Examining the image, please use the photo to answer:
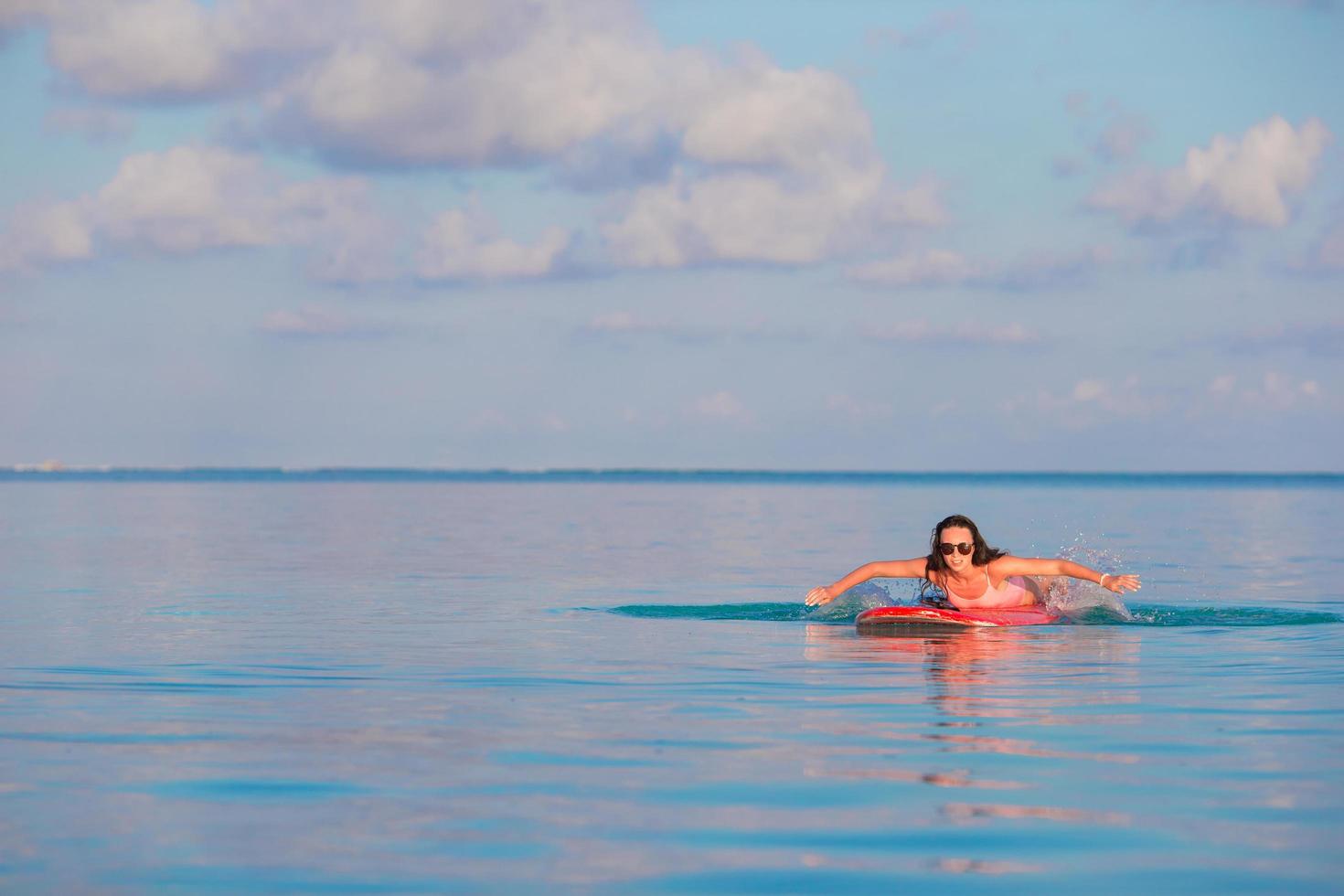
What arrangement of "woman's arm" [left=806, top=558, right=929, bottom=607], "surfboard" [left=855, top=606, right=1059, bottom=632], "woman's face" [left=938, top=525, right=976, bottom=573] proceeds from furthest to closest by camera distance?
1. "woman's face" [left=938, top=525, right=976, bottom=573]
2. "surfboard" [left=855, top=606, right=1059, bottom=632]
3. "woman's arm" [left=806, top=558, right=929, bottom=607]

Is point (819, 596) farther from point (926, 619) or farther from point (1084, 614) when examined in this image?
point (1084, 614)

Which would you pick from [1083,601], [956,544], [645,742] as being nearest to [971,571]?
[956,544]

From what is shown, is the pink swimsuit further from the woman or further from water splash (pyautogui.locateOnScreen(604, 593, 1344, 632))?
water splash (pyautogui.locateOnScreen(604, 593, 1344, 632))

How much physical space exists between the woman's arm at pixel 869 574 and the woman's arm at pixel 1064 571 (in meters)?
0.94

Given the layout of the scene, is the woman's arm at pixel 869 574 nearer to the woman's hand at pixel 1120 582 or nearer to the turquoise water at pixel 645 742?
the turquoise water at pixel 645 742

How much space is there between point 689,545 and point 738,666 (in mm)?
22338

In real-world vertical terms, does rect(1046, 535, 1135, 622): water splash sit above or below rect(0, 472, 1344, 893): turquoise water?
above

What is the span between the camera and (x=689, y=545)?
3697cm

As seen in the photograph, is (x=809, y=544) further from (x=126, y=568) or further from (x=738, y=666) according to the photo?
(x=738, y=666)

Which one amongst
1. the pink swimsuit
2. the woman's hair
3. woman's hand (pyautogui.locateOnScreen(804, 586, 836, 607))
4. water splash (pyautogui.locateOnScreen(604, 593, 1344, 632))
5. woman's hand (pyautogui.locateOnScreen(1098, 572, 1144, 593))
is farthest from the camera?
water splash (pyautogui.locateOnScreen(604, 593, 1344, 632))

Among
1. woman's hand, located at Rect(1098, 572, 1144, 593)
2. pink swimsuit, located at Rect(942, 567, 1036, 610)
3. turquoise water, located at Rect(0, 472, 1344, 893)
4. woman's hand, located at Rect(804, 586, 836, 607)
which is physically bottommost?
turquoise water, located at Rect(0, 472, 1344, 893)

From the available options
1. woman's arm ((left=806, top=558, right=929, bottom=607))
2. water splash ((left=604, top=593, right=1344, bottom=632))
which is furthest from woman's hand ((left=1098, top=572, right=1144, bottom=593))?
woman's arm ((left=806, top=558, right=929, bottom=607))

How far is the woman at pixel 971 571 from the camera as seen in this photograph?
17.6 m

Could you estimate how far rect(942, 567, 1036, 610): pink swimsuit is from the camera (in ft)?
62.6
